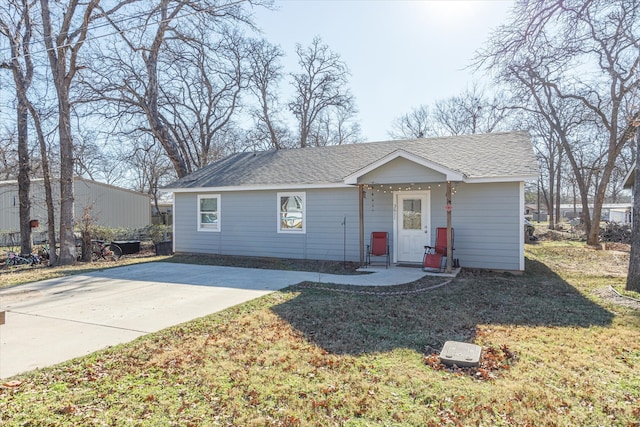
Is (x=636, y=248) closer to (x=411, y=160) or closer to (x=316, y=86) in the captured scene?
(x=411, y=160)

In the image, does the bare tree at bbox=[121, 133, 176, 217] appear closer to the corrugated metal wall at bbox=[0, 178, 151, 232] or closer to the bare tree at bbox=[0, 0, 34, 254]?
the corrugated metal wall at bbox=[0, 178, 151, 232]

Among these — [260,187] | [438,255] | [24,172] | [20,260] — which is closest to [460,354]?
[438,255]

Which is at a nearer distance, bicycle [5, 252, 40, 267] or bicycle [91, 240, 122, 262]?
bicycle [5, 252, 40, 267]

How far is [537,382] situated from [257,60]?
22.7 m

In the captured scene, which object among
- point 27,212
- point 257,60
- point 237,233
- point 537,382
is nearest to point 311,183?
point 237,233

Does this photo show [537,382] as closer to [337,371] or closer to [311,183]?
[337,371]

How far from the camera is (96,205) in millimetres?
22516

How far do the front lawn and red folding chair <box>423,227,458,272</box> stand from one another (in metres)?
A: 2.90

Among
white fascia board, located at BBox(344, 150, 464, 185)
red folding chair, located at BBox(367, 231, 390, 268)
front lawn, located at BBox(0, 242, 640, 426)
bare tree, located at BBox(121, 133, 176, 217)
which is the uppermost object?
bare tree, located at BBox(121, 133, 176, 217)

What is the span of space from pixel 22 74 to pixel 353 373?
14192mm

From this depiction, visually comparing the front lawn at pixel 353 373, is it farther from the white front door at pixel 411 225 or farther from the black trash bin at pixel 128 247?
the black trash bin at pixel 128 247

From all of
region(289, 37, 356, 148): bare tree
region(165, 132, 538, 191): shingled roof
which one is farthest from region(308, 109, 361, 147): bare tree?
region(165, 132, 538, 191): shingled roof

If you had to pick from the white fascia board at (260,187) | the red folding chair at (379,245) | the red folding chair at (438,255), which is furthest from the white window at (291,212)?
the red folding chair at (438,255)

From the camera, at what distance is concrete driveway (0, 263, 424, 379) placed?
4.27 m
